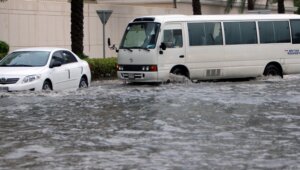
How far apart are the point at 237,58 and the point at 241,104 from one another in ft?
25.9

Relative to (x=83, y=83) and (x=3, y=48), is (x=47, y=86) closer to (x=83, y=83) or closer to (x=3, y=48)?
(x=83, y=83)

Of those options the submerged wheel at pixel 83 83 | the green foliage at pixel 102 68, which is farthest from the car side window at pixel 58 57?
the green foliage at pixel 102 68

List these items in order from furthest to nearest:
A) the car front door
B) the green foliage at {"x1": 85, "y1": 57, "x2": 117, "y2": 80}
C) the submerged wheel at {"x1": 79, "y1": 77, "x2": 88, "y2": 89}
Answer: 1. the green foliage at {"x1": 85, "y1": 57, "x2": 117, "y2": 80}
2. the submerged wheel at {"x1": 79, "y1": 77, "x2": 88, "y2": 89}
3. the car front door

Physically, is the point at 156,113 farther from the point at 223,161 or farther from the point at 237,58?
the point at 237,58

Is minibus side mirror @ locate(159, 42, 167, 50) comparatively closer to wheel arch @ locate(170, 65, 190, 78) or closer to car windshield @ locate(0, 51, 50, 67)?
wheel arch @ locate(170, 65, 190, 78)

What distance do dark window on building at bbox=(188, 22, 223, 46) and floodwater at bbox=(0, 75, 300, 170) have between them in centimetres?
341

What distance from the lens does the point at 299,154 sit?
9.91 meters

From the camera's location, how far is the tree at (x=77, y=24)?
2706 centimetres

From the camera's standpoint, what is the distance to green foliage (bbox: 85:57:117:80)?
26.5 metres

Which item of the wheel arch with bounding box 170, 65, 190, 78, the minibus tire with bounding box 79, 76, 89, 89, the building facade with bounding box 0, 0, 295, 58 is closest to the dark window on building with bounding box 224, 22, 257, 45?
the wheel arch with bounding box 170, 65, 190, 78

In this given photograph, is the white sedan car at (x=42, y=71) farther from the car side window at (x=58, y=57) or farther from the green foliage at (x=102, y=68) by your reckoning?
the green foliage at (x=102, y=68)

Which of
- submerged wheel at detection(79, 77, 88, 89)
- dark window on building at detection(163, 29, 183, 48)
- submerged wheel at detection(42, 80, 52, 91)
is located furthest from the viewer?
dark window on building at detection(163, 29, 183, 48)

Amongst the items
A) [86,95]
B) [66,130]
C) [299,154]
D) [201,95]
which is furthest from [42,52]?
[299,154]

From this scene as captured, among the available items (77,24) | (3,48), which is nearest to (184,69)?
(77,24)
